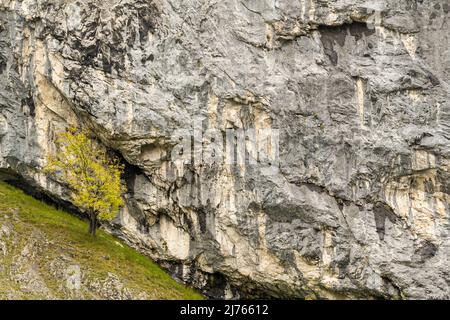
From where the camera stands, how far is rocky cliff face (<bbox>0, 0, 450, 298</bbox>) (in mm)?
29625

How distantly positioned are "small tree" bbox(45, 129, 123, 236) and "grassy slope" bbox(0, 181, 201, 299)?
4.81ft

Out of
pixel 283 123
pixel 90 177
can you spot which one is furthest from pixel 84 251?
pixel 283 123

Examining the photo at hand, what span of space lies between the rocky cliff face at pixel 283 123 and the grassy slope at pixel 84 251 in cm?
249

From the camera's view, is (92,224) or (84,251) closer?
(84,251)

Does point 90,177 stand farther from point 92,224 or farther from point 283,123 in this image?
point 283,123

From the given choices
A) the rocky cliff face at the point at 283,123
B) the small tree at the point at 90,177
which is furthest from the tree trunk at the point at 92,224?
the rocky cliff face at the point at 283,123

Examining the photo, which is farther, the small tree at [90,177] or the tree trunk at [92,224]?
the tree trunk at [92,224]

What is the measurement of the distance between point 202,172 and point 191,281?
6870 millimetres

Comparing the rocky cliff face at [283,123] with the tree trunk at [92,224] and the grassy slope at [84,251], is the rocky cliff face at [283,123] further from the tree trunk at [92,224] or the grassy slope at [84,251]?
the tree trunk at [92,224]

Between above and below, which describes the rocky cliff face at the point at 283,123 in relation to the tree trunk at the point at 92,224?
above

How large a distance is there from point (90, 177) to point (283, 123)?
11547 millimetres

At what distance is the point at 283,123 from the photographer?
101 ft

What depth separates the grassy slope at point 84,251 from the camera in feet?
97.6

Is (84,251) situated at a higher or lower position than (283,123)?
lower
